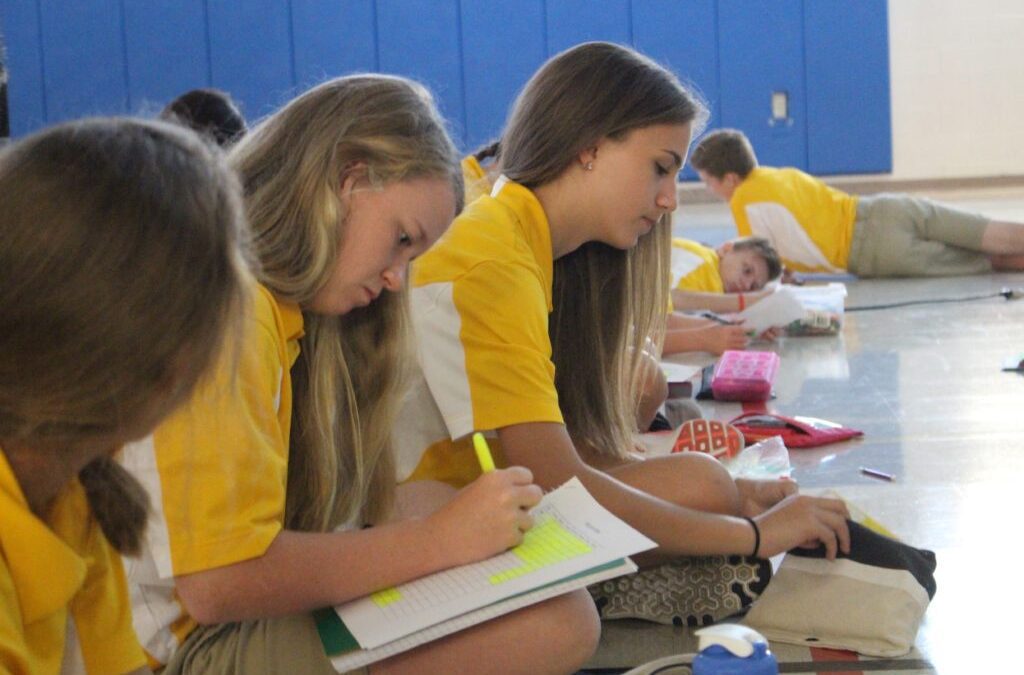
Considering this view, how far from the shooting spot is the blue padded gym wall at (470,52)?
25.5ft

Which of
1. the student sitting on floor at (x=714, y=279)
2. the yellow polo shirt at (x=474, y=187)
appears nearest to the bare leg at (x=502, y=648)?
the yellow polo shirt at (x=474, y=187)

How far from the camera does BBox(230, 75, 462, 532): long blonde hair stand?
1347 mm

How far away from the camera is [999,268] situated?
529cm

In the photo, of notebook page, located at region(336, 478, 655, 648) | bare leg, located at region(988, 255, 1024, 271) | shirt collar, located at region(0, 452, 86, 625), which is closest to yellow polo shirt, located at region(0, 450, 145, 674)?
shirt collar, located at region(0, 452, 86, 625)

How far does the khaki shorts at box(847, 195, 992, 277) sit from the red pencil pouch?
275 cm

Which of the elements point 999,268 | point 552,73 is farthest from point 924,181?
point 552,73

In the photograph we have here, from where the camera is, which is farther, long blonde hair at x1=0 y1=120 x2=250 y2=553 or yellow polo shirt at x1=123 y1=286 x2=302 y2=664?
yellow polo shirt at x1=123 y1=286 x2=302 y2=664

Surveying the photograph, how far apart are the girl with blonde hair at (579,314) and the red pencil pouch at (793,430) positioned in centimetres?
55

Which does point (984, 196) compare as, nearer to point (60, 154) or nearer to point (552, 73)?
point (552, 73)

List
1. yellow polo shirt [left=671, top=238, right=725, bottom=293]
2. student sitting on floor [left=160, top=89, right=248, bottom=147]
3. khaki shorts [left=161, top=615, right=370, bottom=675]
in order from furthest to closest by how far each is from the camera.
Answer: yellow polo shirt [left=671, top=238, right=725, bottom=293] → student sitting on floor [left=160, top=89, right=248, bottom=147] → khaki shorts [left=161, top=615, right=370, bottom=675]

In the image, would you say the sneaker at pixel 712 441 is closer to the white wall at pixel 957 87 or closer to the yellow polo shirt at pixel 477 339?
the yellow polo shirt at pixel 477 339

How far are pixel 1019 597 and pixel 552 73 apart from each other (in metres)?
0.92

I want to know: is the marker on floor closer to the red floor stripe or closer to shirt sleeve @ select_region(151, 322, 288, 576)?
the red floor stripe

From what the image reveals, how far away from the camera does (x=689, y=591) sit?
1.72 metres
